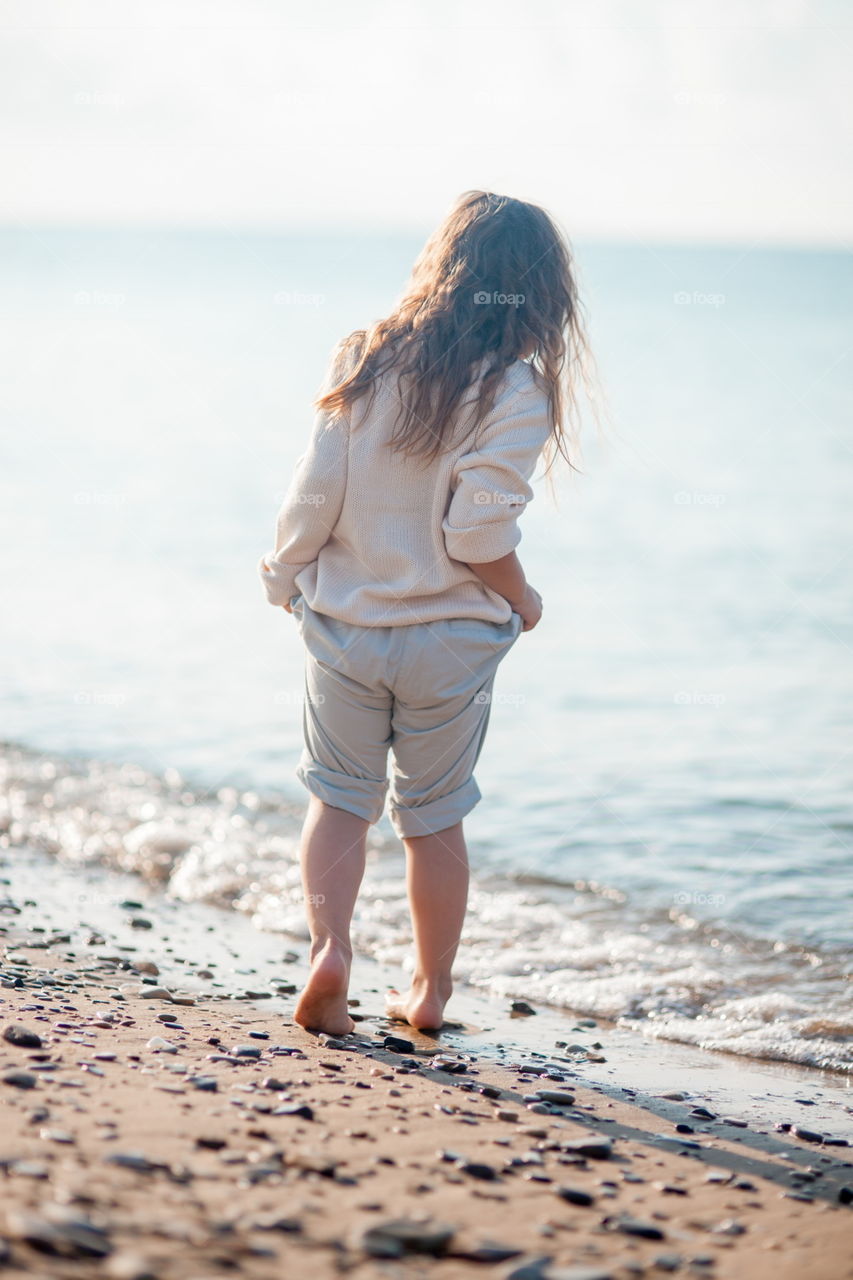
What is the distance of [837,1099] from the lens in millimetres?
3348

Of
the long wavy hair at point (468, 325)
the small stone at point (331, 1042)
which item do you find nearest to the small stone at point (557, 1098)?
the small stone at point (331, 1042)

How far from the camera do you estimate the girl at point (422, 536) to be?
2.98m

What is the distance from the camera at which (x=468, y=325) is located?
300 centimetres

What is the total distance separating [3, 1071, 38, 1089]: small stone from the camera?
2395 millimetres

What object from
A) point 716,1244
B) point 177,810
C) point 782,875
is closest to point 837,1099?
point 716,1244

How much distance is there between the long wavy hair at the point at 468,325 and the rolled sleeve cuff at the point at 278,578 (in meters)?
0.43

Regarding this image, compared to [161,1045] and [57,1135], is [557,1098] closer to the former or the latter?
[161,1045]

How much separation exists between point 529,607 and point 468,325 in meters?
0.72

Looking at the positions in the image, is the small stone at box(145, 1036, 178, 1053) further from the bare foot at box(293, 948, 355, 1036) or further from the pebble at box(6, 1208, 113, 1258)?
the pebble at box(6, 1208, 113, 1258)

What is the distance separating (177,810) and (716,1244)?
4365 millimetres

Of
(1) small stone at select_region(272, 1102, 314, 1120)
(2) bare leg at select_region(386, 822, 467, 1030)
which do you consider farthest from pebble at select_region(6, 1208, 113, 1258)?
(2) bare leg at select_region(386, 822, 467, 1030)

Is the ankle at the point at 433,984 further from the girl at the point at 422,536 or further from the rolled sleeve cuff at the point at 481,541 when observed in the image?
the rolled sleeve cuff at the point at 481,541

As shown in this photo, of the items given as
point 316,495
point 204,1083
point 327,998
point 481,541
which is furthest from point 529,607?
point 204,1083

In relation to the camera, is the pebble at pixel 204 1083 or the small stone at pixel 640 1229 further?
the pebble at pixel 204 1083
